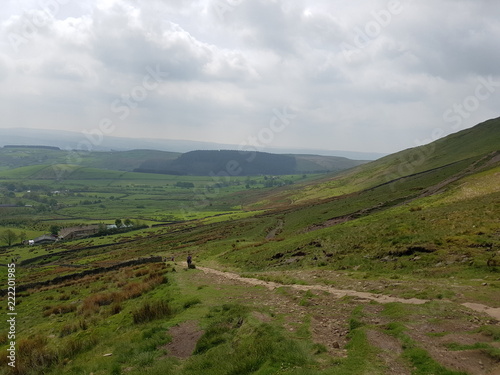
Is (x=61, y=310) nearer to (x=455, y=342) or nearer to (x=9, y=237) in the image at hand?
(x=455, y=342)

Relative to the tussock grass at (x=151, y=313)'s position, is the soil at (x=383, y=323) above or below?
above

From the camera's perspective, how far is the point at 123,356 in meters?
12.6

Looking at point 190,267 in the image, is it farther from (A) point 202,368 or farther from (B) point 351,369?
(B) point 351,369

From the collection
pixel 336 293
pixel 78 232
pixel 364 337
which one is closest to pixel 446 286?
pixel 336 293

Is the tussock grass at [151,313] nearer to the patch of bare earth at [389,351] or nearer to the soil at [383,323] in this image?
the soil at [383,323]

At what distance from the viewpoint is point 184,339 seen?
13.4 m

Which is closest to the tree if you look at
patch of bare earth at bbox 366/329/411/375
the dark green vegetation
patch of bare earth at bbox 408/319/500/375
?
the dark green vegetation

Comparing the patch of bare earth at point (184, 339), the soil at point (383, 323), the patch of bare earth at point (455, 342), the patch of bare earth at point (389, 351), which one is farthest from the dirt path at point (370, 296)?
the patch of bare earth at point (184, 339)

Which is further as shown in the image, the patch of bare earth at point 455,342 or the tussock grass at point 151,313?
the tussock grass at point 151,313

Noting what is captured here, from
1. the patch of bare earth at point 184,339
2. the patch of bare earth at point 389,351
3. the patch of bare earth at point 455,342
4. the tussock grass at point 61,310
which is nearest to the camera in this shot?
the patch of bare earth at point 455,342

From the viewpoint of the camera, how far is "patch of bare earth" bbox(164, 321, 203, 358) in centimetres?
1239

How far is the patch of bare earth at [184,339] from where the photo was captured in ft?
40.6

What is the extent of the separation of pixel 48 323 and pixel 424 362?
2487cm

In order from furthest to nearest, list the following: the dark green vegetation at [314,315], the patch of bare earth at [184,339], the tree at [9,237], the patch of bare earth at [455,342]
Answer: the tree at [9,237] < the patch of bare earth at [184,339] < the dark green vegetation at [314,315] < the patch of bare earth at [455,342]
